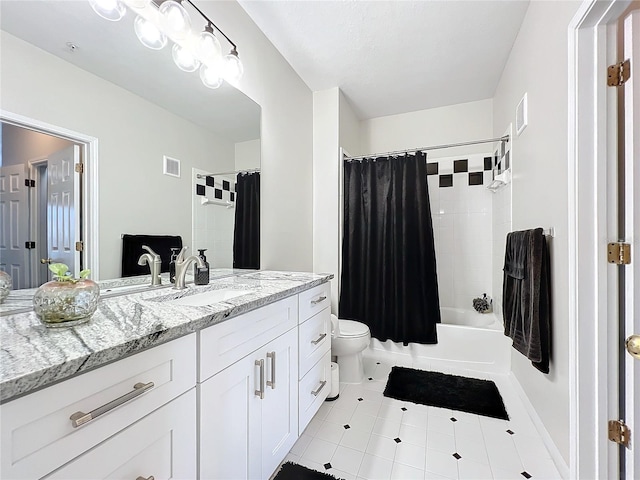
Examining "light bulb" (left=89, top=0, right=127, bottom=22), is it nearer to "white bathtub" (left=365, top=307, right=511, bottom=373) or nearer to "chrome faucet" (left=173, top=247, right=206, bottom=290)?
"chrome faucet" (left=173, top=247, right=206, bottom=290)

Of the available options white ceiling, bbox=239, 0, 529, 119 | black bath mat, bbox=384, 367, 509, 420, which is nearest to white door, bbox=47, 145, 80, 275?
white ceiling, bbox=239, 0, 529, 119

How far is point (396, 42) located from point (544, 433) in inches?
101

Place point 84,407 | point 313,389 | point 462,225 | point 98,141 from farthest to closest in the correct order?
point 462,225, point 313,389, point 98,141, point 84,407

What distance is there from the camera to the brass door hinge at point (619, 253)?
3.32ft

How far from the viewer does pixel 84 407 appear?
563 millimetres

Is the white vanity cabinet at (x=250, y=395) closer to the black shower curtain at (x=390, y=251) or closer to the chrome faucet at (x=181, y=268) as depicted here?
the chrome faucet at (x=181, y=268)

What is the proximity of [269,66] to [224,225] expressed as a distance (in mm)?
1231

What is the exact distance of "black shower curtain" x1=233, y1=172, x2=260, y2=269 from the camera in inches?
70.2

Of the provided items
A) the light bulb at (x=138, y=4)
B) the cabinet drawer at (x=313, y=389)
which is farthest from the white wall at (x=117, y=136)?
the cabinet drawer at (x=313, y=389)

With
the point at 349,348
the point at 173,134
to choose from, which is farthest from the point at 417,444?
the point at 173,134

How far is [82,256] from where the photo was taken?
1.04 m

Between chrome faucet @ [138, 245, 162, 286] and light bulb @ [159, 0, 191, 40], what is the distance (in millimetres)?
1006

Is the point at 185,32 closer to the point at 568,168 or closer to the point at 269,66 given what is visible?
the point at 269,66

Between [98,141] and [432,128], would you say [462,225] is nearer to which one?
[432,128]
